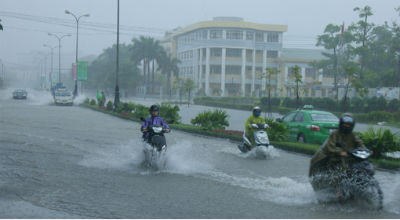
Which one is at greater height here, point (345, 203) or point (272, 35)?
point (272, 35)

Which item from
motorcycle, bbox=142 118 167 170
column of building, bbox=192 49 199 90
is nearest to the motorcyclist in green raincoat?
motorcycle, bbox=142 118 167 170

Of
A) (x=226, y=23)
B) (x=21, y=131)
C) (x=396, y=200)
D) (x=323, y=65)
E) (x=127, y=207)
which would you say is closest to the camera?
(x=127, y=207)

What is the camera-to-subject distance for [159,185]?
29.7 feet

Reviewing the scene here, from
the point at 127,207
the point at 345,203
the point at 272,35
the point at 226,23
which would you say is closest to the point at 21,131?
the point at 127,207

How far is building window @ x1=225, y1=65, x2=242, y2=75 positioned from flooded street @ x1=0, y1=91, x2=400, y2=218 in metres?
74.3

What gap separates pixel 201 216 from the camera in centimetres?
670

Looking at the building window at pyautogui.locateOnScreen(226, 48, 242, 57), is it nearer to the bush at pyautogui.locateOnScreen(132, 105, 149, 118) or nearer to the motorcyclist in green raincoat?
the bush at pyautogui.locateOnScreen(132, 105, 149, 118)

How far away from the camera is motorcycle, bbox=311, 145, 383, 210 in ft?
23.2

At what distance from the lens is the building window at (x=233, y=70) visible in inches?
3499

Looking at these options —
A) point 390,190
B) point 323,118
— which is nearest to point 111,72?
point 323,118

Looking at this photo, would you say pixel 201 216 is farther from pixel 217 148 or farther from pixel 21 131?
pixel 21 131

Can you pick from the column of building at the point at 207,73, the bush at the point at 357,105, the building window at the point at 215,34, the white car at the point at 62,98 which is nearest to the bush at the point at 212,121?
the bush at the point at 357,105

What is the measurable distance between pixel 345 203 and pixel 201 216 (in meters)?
2.43

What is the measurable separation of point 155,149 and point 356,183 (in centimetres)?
469
